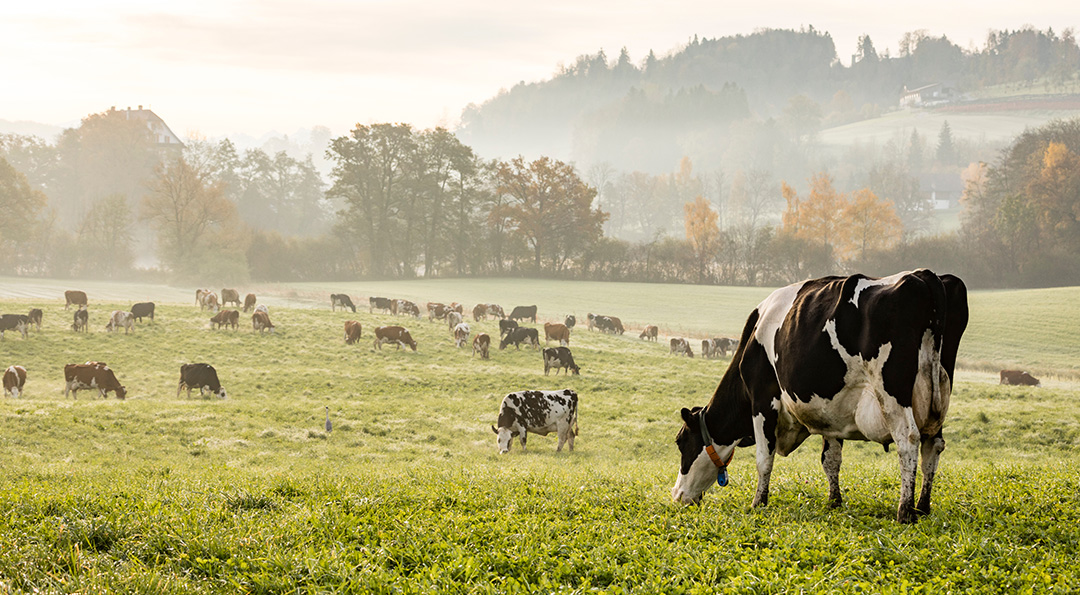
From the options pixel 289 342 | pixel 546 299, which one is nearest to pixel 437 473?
pixel 289 342

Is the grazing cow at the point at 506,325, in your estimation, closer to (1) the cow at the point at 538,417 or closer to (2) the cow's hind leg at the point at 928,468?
(1) the cow at the point at 538,417

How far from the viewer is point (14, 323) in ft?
93.1

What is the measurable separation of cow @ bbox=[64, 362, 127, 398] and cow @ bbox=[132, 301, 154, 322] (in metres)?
12.5


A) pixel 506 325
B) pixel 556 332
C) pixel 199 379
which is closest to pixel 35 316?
pixel 199 379

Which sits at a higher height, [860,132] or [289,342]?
[860,132]

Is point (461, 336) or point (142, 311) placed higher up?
point (142, 311)

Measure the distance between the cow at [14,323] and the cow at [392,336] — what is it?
1476cm

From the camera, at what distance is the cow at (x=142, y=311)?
110ft

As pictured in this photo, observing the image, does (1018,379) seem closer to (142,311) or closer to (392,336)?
(392,336)

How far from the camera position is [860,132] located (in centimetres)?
19438

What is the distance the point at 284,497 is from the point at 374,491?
0.95 metres

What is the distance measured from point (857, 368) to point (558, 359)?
21382mm

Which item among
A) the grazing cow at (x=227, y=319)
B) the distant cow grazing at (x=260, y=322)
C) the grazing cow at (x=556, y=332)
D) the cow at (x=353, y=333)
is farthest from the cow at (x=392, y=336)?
the grazing cow at (x=227, y=319)

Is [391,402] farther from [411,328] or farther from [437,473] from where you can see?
[411,328]
